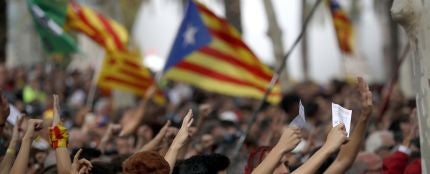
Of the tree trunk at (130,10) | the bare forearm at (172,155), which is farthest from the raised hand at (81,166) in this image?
the tree trunk at (130,10)

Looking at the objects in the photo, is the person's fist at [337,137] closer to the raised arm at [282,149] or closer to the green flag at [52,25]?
the raised arm at [282,149]

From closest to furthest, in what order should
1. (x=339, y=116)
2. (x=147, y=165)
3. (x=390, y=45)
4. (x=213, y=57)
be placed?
(x=147, y=165) → (x=339, y=116) → (x=213, y=57) → (x=390, y=45)

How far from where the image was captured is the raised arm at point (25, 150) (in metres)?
8.58

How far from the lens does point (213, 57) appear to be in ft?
49.2

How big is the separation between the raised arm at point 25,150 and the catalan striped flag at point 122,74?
918 centimetres

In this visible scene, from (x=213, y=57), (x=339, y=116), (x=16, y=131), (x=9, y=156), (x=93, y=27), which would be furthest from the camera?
(x=93, y=27)

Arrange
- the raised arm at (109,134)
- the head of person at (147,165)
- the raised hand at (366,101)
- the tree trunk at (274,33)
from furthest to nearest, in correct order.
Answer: the tree trunk at (274,33), the raised arm at (109,134), the raised hand at (366,101), the head of person at (147,165)

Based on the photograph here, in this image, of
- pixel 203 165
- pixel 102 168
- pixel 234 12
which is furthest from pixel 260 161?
pixel 234 12

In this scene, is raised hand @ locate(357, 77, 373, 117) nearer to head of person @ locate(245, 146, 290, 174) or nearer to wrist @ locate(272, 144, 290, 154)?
head of person @ locate(245, 146, 290, 174)

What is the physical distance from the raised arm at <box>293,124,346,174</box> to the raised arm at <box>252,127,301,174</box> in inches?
5.5

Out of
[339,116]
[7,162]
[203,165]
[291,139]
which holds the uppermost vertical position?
[339,116]

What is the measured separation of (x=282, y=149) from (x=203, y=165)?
3.34 feet

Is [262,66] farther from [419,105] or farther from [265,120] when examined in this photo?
[419,105]

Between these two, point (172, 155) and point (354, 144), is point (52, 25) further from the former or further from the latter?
point (354, 144)
